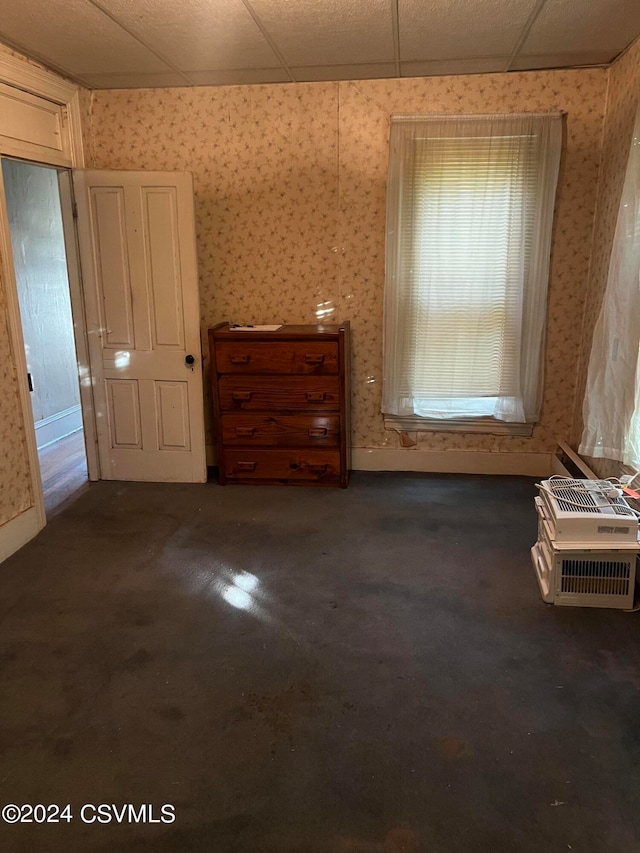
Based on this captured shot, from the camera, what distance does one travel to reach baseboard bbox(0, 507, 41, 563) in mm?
3121

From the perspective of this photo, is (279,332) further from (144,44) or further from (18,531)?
(18,531)

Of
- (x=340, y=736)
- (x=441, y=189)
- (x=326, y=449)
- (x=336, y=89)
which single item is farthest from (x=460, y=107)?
(x=340, y=736)

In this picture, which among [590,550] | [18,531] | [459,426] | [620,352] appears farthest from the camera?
[459,426]

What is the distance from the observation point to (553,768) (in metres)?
1.77

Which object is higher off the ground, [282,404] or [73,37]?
[73,37]

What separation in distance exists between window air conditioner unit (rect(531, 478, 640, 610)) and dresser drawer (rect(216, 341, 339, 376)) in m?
1.64

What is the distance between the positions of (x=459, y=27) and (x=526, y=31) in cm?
36

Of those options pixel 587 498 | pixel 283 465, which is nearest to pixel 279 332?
pixel 283 465

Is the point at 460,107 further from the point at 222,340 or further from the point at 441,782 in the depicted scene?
the point at 441,782

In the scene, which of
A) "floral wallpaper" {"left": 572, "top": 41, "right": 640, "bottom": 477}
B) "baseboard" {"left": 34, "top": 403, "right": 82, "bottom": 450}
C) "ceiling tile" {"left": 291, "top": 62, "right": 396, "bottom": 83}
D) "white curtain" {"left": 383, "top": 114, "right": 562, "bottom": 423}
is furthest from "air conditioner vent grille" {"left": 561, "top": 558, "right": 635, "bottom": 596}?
"baseboard" {"left": 34, "top": 403, "right": 82, "bottom": 450}

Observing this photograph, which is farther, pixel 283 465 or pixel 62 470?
pixel 62 470

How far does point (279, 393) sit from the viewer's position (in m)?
3.89

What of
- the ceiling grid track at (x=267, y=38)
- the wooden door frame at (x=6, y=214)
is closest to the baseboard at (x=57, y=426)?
the wooden door frame at (x=6, y=214)

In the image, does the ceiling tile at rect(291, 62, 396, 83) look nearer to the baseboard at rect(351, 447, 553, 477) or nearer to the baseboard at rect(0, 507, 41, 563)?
the baseboard at rect(351, 447, 553, 477)
